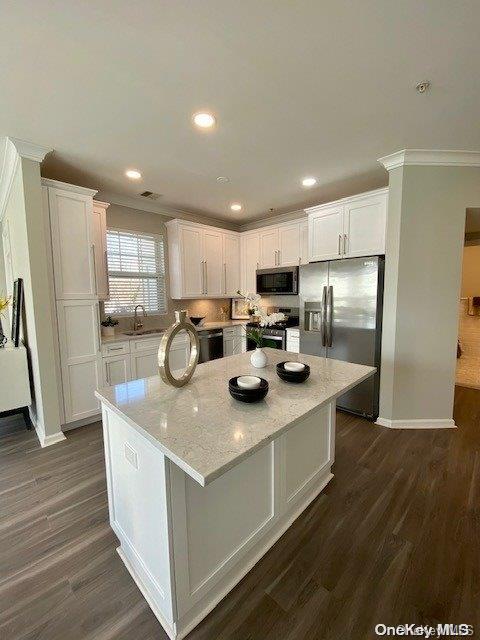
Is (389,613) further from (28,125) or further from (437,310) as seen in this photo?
(28,125)

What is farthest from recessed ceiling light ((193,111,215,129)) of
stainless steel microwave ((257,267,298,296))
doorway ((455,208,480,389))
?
doorway ((455,208,480,389))

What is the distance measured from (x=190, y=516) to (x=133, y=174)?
10.6ft

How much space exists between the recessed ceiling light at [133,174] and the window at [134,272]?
2.96 ft

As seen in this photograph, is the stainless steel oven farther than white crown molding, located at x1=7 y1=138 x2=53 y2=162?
Yes

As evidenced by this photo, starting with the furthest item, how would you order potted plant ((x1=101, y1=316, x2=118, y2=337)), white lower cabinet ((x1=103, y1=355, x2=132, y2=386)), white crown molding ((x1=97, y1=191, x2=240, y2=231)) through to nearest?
white crown molding ((x1=97, y1=191, x2=240, y2=231)) → potted plant ((x1=101, y1=316, x2=118, y2=337)) → white lower cabinet ((x1=103, y1=355, x2=132, y2=386))

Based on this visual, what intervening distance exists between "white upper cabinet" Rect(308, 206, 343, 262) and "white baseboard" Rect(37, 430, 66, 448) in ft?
11.6

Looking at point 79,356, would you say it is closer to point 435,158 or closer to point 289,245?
point 289,245

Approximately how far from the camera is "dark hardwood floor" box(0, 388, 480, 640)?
3.99ft

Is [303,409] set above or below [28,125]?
below

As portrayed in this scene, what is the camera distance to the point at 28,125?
2098 millimetres

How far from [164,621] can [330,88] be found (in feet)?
9.92

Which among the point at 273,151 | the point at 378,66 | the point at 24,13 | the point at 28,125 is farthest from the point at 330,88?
the point at 28,125

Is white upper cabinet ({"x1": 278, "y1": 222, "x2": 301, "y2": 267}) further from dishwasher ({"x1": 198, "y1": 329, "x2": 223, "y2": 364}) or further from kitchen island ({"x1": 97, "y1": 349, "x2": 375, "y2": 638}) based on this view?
kitchen island ({"x1": 97, "y1": 349, "x2": 375, "y2": 638})

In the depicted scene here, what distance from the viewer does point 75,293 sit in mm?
2871
